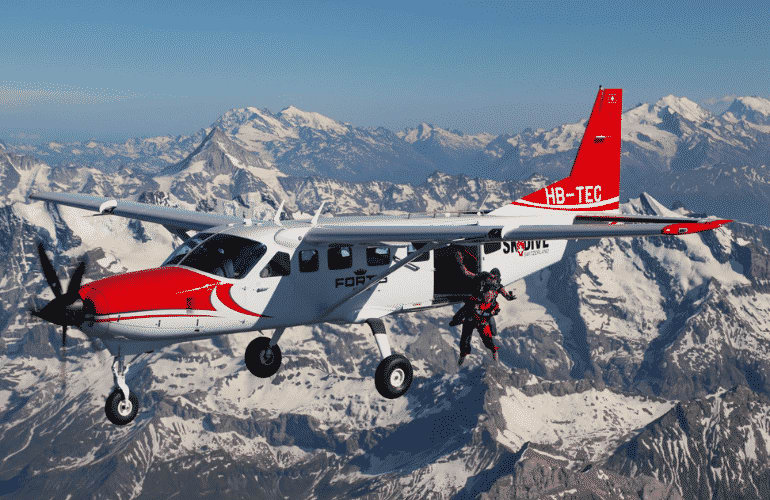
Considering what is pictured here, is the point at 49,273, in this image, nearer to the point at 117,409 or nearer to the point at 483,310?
the point at 117,409

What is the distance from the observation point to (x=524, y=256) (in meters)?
30.0

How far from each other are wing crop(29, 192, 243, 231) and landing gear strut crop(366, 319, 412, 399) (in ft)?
22.0

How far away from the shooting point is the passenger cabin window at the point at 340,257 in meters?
22.9

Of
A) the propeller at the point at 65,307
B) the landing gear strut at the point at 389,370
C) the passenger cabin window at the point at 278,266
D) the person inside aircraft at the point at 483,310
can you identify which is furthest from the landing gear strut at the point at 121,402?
the person inside aircraft at the point at 483,310

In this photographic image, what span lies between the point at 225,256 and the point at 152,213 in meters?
10.5

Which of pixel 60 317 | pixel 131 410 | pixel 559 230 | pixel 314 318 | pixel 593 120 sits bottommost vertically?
pixel 131 410

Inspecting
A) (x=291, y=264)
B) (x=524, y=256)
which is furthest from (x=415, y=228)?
(x=524, y=256)

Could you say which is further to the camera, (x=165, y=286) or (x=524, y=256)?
(x=524, y=256)

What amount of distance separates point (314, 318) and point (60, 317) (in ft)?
27.0

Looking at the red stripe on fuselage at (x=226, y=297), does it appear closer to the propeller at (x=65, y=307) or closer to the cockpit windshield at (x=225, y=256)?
the cockpit windshield at (x=225, y=256)

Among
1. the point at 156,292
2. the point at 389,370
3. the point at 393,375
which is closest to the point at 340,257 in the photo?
the point at 389,370

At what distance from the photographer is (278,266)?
21.9m

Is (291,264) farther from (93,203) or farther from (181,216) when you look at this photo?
(93,203)

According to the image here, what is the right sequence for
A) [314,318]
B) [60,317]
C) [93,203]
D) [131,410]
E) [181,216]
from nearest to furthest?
[60,317] < [131,410] < [314,318] < [181,216] < [93,203]
